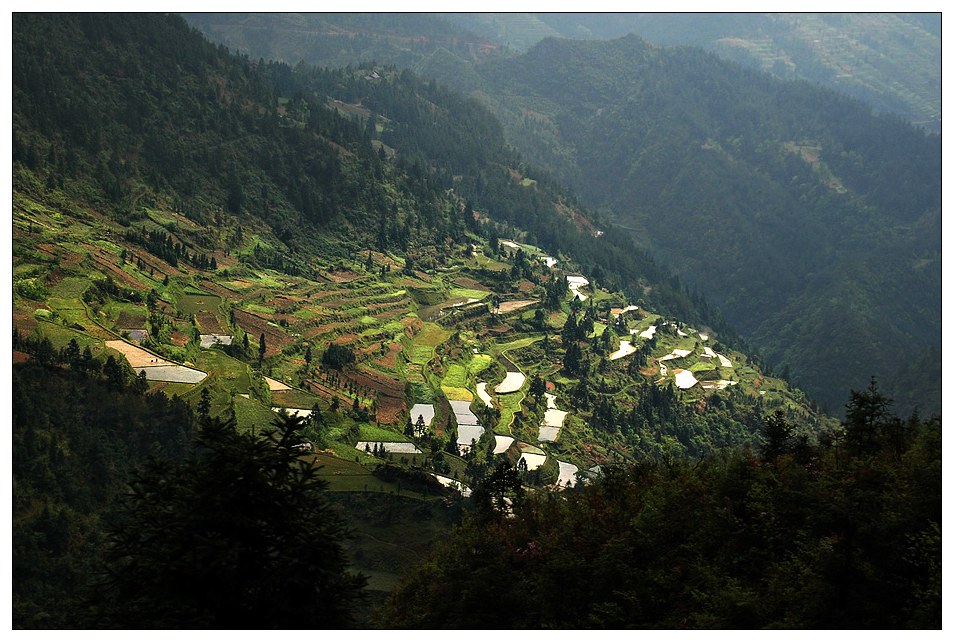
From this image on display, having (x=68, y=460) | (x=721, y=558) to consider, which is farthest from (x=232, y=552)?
(x=68, y=460)

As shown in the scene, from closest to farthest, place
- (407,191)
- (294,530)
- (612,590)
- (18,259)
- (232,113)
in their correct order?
(294,530) < (612,590) < (18,259) < (232,113) < (407,191)

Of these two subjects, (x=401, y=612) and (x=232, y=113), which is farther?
(x=232, y=113)

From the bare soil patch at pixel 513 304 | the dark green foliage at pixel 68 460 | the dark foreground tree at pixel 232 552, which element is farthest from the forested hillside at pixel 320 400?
the bare soil patch at pixel 513 304

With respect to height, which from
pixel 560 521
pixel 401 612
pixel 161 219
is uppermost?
pixel 560 521

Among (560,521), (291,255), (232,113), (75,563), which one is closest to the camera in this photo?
(560,521)

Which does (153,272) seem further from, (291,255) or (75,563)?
(75,563)

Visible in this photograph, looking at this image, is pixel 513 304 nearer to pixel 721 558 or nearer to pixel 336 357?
pixel 336 357

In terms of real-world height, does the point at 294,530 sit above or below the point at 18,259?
above

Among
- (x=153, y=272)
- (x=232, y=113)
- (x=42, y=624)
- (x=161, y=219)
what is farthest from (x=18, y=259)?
(x=232, y=113)
